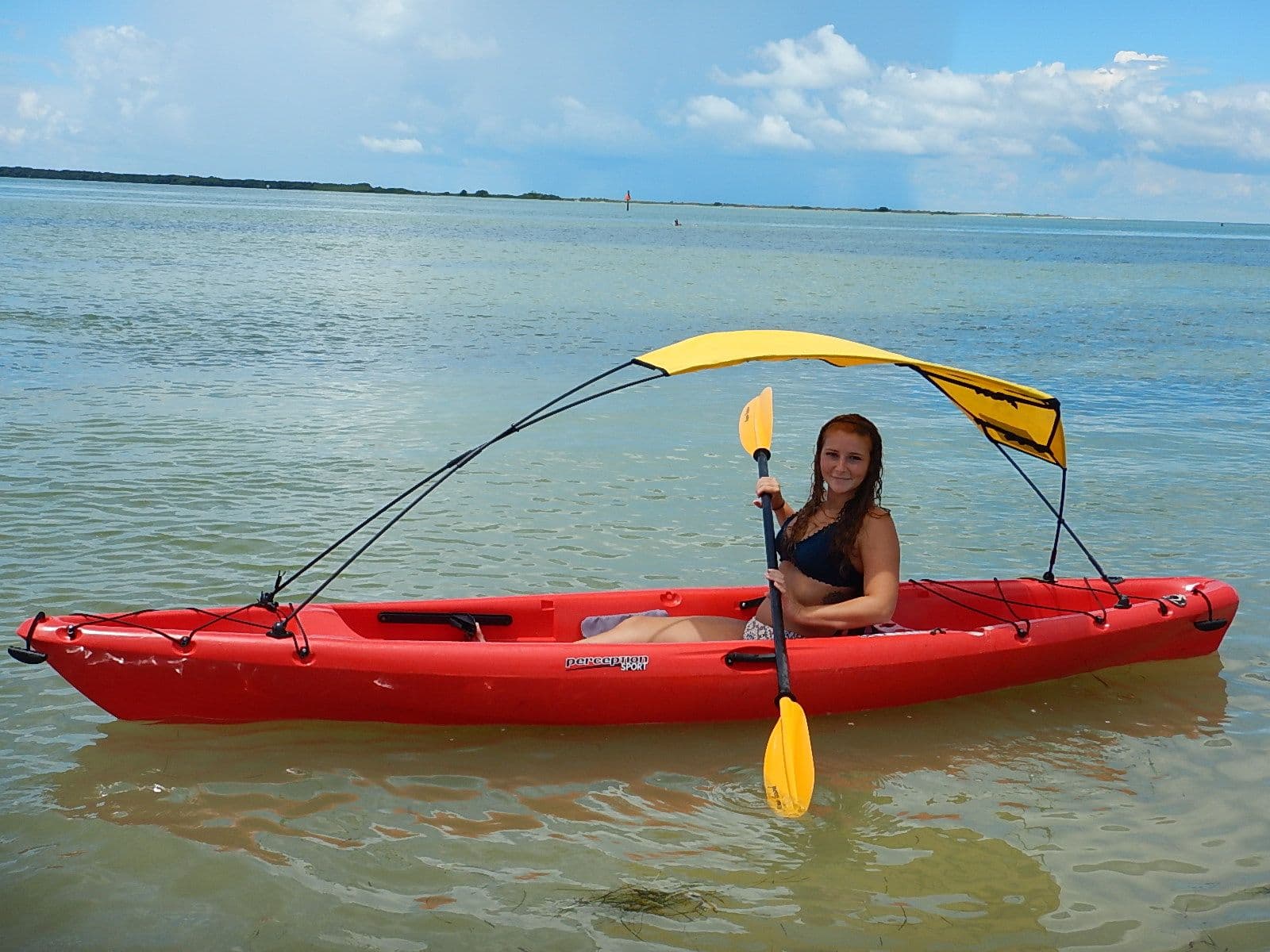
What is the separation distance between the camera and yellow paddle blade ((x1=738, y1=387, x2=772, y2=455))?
6.59 m

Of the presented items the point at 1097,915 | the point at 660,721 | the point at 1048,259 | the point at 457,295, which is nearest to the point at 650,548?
the point at 660,721

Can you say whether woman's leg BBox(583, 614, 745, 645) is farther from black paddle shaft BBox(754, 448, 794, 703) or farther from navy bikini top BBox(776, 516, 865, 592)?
navy bikini top BBox(776, 516, 865, 592)

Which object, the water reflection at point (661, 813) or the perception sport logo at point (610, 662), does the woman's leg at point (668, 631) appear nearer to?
the perception sport logo at point (610, 662)

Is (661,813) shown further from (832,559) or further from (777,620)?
(832,559)

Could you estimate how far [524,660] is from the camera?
5.36m

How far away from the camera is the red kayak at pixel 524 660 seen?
5.21m

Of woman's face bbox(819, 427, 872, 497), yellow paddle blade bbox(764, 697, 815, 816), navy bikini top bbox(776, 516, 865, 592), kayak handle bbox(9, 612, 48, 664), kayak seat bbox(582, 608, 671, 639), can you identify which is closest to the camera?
yellow paddle blade bbox(764, 697, 815, 816)

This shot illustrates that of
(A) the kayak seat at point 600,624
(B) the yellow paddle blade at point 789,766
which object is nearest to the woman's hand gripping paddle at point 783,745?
(B) the yellow paddle blade at point 789,766

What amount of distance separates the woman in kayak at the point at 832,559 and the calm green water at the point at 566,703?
1.69ft

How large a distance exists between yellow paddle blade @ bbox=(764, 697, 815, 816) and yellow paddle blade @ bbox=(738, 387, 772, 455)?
1881mm

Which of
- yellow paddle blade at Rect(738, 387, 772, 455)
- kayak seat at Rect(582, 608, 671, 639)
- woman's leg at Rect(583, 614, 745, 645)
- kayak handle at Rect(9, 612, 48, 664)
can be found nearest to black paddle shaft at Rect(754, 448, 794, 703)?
woman's leg at Rect(583, 614, 745, 645)

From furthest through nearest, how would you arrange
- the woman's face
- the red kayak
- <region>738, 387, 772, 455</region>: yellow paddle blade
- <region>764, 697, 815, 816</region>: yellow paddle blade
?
<region>738, 387, 772, 455</region>: yellow paddle blade
the woman's face
the red kayak
<region>764, 697, 815, 816</region>: yellow paddle blade

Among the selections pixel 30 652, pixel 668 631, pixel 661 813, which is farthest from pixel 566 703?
pixel 30 652

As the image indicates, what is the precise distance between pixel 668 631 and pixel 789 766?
1.17m
